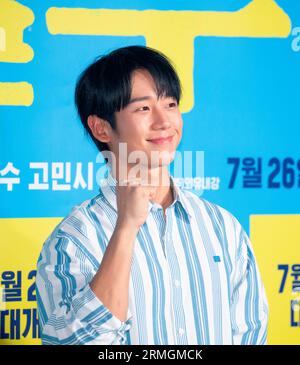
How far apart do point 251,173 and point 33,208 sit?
2.95ft

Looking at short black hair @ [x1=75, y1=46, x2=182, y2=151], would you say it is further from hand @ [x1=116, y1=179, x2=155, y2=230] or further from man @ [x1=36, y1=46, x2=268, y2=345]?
hand @ [x1=116, y1=179, x2=155, y2=230]

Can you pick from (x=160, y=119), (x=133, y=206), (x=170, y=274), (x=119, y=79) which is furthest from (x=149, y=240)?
(x=119, y=79)

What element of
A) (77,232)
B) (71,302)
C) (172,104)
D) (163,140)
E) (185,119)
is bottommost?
(71,302)

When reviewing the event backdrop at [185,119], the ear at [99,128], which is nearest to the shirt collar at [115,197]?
the ear at [99,128]

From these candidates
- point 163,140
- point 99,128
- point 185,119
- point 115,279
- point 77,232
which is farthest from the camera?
point 185,119

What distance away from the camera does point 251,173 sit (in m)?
2.29

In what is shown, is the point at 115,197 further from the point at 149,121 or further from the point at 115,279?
the point at 115,279

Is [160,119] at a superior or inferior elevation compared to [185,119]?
inferior

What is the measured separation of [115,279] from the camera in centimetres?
114

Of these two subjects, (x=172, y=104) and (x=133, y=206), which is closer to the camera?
(x=133, y=206)

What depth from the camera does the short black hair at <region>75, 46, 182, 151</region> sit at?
1.42 meters

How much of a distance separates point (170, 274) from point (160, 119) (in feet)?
1.28

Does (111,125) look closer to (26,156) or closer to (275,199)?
(26,156)

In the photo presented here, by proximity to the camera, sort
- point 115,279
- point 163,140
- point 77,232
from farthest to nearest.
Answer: point 163,140, point 77,232, point 115,279
